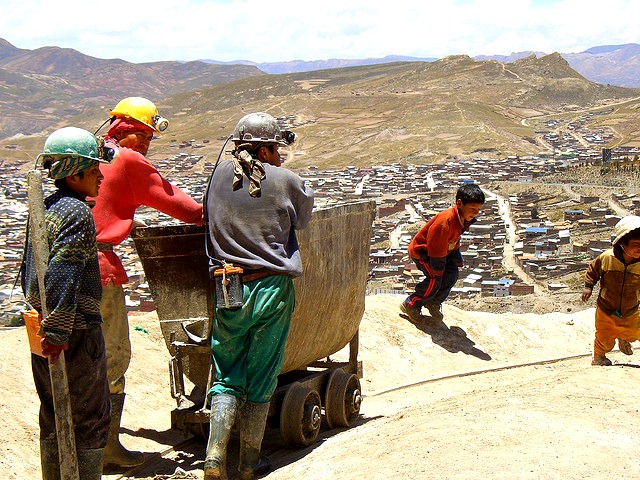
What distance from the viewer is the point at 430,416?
4.79 meters

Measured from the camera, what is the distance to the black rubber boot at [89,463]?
356 centimetres

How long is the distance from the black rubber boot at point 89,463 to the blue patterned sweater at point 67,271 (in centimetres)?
51

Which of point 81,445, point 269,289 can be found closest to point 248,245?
point 269,289

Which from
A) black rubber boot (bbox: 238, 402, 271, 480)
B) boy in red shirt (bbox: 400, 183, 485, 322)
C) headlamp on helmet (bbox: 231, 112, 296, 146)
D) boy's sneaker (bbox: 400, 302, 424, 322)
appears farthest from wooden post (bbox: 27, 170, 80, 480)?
boy's sneaker (bbox: 400, 302, 424, 322)

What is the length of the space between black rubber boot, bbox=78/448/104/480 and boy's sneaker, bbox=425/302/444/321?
17.5 ft

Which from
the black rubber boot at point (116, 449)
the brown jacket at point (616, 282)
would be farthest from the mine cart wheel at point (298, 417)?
the brown jacket at point (616, 282)

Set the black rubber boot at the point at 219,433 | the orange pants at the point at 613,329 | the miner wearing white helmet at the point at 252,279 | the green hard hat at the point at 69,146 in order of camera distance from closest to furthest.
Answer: the green hard hat at the point at 69,146, the black rubber boot at the point at 219,433, the miner wearing white helmet at the point at 252,279, the orange pants at the point at 613,329

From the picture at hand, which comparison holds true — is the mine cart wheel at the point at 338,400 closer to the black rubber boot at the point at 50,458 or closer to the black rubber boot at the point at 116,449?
the black rubber boot at the point at 116,449

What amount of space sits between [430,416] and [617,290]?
8.18ft

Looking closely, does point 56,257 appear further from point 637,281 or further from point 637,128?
point 637,128

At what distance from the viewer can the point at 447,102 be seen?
103 m

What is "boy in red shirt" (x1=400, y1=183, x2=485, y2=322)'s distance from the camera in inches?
313

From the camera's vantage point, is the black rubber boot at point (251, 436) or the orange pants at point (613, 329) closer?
the black rubber boot at point (251, 436)

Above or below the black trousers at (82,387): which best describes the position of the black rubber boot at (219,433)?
below
